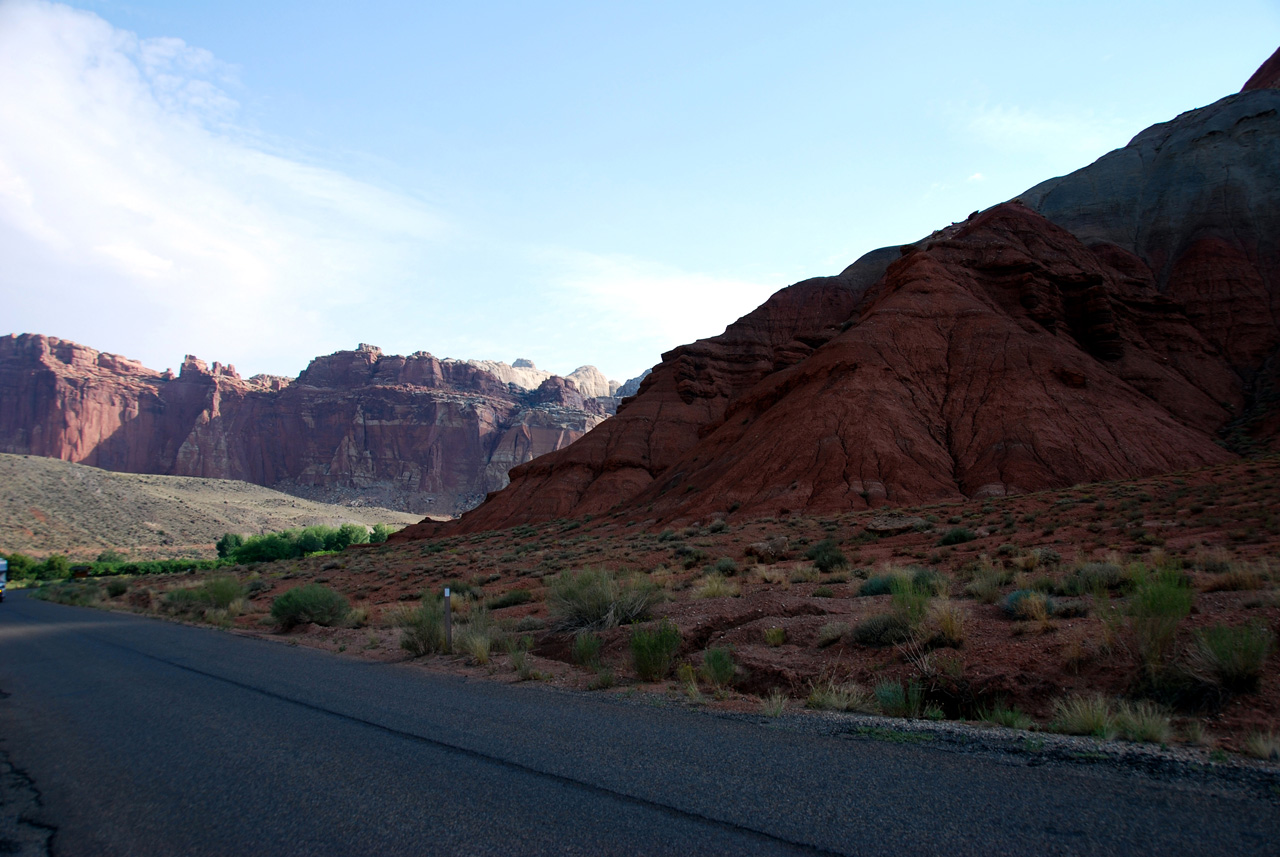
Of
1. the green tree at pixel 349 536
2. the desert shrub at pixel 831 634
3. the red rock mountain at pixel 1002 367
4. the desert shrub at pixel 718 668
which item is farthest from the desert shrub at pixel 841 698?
the green tree at pixel 349 536

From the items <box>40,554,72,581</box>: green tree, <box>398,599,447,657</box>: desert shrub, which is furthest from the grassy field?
<box>398,599,447,657</box>: desert shrub

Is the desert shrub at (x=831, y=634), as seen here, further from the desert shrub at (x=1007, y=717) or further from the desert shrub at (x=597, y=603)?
the desert shrub at (x=597, y=603)

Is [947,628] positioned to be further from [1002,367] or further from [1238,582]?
[1002,367]

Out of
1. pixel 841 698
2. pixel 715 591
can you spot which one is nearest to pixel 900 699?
pixel 841 698

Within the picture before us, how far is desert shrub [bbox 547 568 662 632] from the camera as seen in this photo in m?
11.8

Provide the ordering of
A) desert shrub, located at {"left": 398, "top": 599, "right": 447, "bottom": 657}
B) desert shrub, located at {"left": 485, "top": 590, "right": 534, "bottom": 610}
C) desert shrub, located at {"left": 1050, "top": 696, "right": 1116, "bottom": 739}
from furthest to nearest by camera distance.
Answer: desert shrub, located at {"left": 485, "top": 590, "right": 534, "bottom": 610} < desert shrub, located at {"left": 398, "top": 599, "right": 447, "bottom": 657} < desert shrub, located at {"left": 1050, "top": 696, "right": 1116, "bottom": 739}

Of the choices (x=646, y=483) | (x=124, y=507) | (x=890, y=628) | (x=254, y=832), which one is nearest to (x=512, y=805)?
(x=254, y=832)

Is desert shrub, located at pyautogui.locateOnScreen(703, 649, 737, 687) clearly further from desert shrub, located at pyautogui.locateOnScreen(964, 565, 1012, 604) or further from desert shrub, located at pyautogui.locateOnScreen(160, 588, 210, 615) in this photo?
desert shrub, located at pyautogui.locateOnScreen(160, 588, 210, 615)

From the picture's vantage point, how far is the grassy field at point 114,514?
69438 mm

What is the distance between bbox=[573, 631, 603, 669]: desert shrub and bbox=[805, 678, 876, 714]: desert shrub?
379cm

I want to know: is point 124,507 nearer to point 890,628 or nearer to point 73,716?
point 73,716

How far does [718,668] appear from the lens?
26.8 feet

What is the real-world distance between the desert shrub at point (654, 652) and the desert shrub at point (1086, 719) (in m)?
4.54

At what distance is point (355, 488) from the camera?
497 feet
